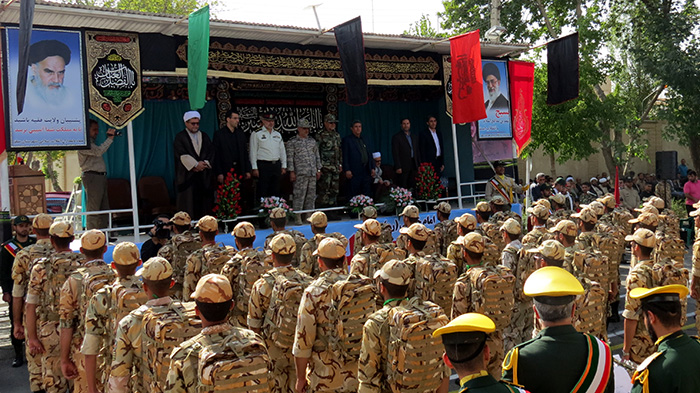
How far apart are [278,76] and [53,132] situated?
4.14 metres

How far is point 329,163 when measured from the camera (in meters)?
12.8

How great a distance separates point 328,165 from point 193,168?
9.65ft

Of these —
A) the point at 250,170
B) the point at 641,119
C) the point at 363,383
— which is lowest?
the point at 363,383

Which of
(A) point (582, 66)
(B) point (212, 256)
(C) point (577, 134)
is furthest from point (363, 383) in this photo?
(A) point (582, 66)

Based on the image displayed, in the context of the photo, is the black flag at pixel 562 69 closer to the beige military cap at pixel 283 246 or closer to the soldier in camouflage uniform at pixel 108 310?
the beige military cap at pixel 283 246

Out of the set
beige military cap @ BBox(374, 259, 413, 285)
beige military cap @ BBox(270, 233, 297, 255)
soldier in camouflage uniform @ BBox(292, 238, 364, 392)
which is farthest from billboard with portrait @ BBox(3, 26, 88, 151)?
beige military cap @ BBox(374, 259, 413, 285)

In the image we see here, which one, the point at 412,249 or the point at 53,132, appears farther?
the point at 53,132

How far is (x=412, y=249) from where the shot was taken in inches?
239

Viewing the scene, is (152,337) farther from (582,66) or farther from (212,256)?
(582,66)

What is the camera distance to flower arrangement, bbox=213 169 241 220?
10680 millimetres

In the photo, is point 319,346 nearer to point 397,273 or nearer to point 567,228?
point 397,273

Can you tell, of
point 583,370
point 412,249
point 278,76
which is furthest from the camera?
point 278,76

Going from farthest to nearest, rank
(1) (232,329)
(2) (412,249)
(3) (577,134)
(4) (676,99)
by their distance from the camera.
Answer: (4) (676,99), (3) (577,134), (2) (412,249), (1) (232,329)

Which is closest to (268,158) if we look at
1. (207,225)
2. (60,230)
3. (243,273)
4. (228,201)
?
(228,201)
